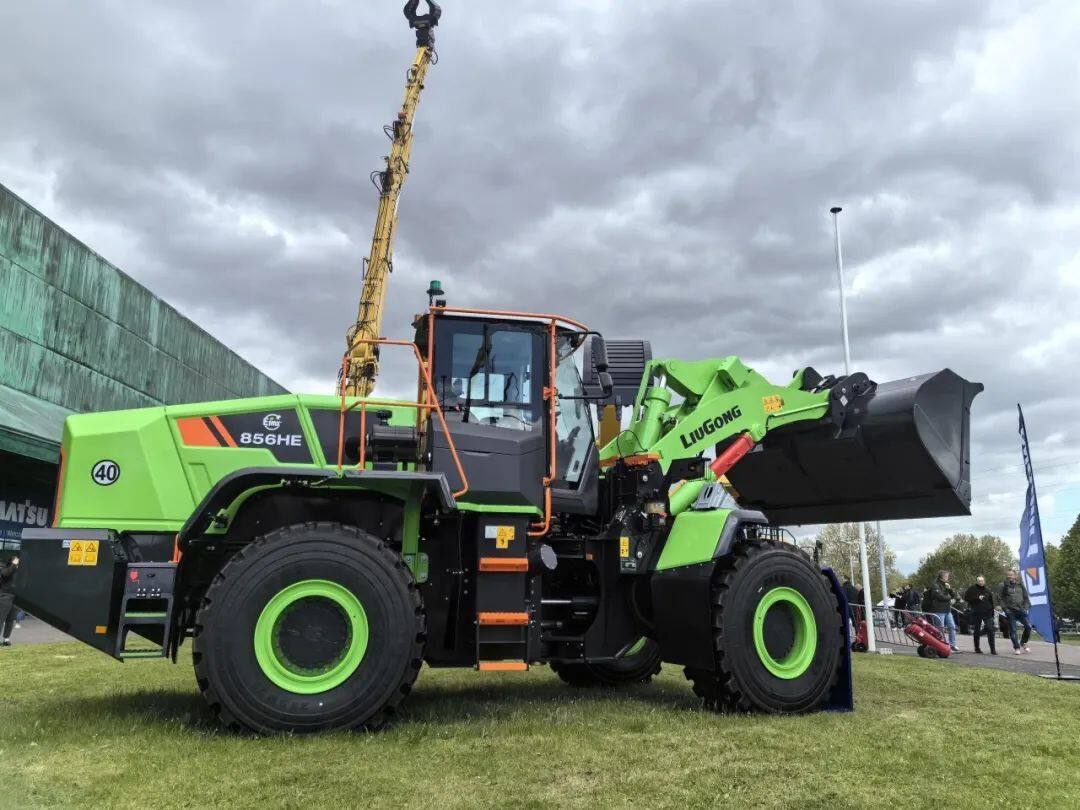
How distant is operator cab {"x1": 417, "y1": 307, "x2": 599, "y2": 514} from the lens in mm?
6594

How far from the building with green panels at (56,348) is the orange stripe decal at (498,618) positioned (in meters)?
15.3

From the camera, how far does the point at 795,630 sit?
7.26m

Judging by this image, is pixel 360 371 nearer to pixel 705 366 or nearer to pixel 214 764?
pixel 705 366

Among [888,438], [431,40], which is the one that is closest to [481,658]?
[888,438]

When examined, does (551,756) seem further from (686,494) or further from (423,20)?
(423,20)


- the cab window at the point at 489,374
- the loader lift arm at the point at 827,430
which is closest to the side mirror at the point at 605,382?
the cab window at the point at 489,374

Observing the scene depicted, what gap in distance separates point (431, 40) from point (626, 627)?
21.9 metres

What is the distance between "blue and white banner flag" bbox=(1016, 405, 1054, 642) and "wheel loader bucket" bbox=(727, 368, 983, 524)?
11.6ft

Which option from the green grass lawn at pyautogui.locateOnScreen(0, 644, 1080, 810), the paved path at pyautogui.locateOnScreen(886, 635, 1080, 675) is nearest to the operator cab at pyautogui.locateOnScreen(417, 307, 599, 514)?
the green grass lawn at pyautogui.locateOnScreen(0, 644, 1080, 810)

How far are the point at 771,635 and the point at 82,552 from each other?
561cm

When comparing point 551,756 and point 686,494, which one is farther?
point 686,494

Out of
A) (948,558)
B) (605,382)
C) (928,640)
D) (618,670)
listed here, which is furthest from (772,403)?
(948,558)

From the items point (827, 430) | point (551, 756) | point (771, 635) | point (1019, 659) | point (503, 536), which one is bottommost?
point (1019, 659)

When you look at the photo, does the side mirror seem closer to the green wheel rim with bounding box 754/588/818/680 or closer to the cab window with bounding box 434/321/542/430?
the cab window with bounding box 434/321/542/430
